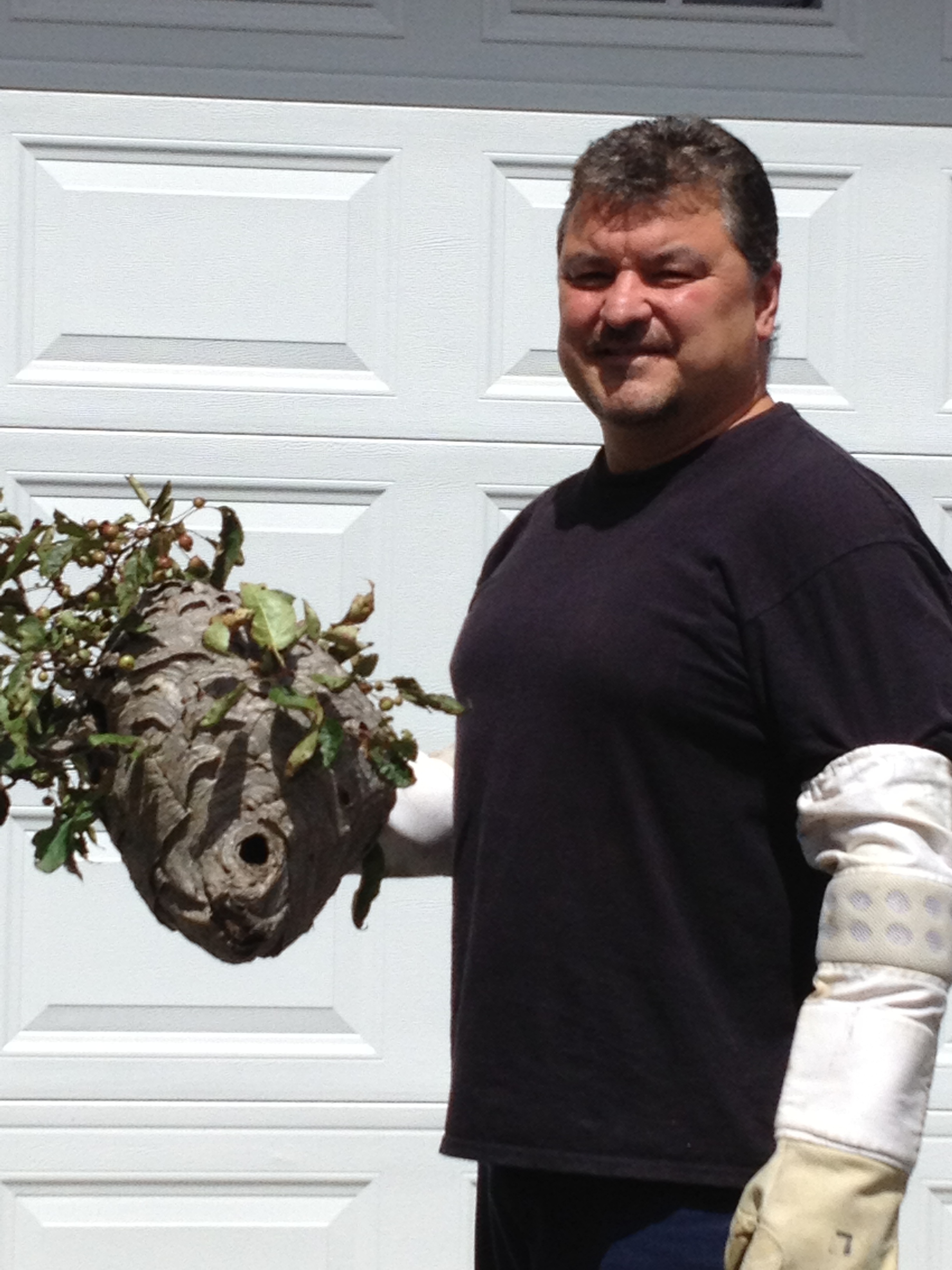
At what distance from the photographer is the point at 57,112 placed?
339 centimetres

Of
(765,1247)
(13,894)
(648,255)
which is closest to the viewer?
(765,1247)

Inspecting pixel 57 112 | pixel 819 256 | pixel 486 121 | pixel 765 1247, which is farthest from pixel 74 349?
pixel 765 1247

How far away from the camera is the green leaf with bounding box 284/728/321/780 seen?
6.01 feet

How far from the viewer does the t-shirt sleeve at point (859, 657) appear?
74.1 inches

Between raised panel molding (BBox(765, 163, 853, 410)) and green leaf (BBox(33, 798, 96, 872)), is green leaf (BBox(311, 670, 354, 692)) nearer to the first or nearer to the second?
green leaf (BBox(33, 798, 96, 872))

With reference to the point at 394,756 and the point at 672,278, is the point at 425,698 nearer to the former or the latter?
the point at 394,756

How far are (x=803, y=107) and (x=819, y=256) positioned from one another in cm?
25

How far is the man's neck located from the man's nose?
0.35 feet

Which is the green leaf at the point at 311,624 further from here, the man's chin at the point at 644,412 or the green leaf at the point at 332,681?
the man's chin at the point at 644,412

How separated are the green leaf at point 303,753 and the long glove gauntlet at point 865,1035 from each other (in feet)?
1.51

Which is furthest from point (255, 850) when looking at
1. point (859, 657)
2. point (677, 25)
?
point (677, 25)

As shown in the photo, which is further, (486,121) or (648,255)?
(486,121)

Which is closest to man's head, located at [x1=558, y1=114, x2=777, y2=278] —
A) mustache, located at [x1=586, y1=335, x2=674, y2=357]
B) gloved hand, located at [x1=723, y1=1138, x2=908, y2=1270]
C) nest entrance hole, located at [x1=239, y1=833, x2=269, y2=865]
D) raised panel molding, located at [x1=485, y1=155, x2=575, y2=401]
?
mustache, located at [x1=586, y1=335, x2=674, y2=357]

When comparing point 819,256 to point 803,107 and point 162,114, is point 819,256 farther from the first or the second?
point 162,114
